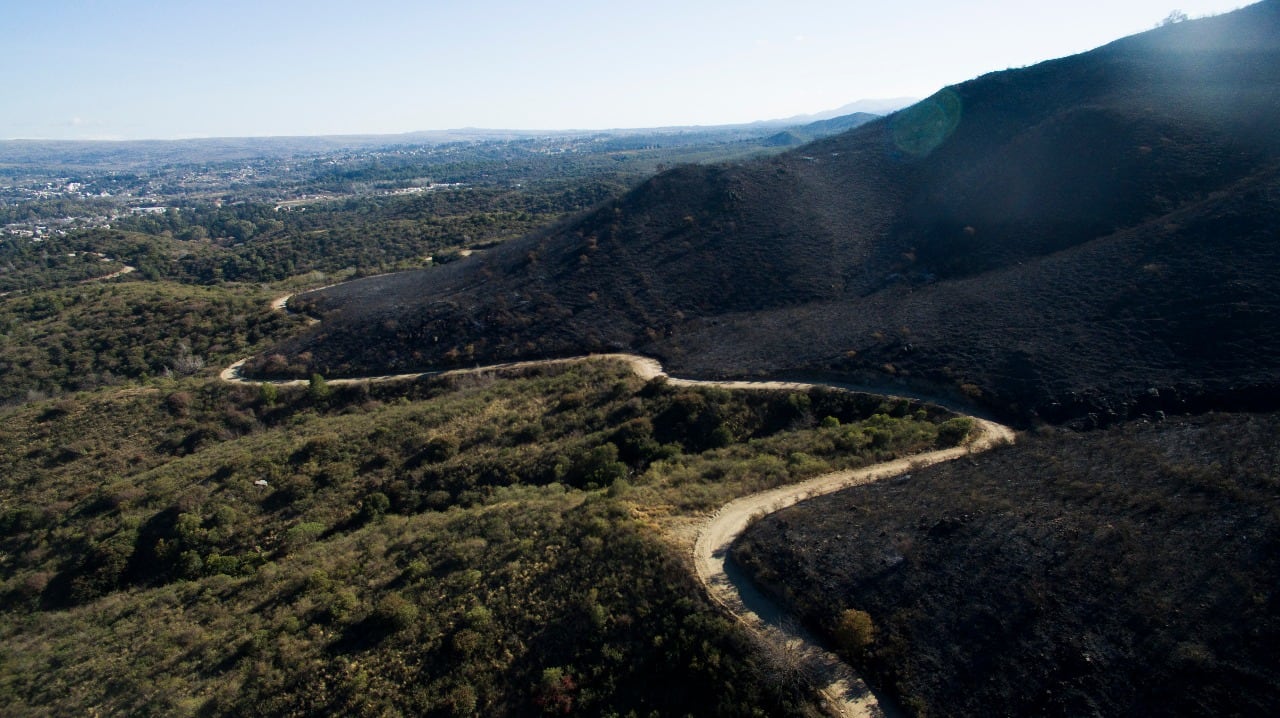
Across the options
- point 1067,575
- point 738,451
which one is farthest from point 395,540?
point 1067,575

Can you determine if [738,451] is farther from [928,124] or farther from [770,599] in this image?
[928,124]

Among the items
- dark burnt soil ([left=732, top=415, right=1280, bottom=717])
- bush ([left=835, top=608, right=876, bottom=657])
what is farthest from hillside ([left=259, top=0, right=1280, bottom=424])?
bush ([left=835, top=608, right=876, bottom=657])

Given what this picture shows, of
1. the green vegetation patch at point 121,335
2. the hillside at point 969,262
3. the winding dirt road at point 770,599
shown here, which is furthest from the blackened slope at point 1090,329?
the green vegetation patch at point 121,335

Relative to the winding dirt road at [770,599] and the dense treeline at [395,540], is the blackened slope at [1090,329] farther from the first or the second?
the dense treeline at [395,540]

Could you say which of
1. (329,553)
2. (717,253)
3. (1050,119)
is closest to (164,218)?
(717,253)

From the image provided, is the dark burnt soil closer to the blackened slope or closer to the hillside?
the blackened slope

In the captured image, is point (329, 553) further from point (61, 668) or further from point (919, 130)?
point (919, 130)
